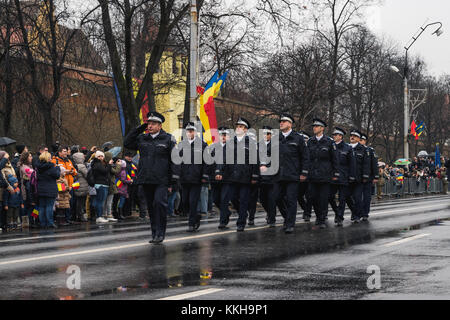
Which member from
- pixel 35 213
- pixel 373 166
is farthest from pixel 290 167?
pixel 35 213

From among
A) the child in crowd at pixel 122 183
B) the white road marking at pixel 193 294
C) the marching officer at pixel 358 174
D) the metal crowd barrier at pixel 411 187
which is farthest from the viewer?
the metal crowd barrier at pixel 411 187

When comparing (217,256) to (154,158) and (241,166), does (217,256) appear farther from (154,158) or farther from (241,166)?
(241,166)

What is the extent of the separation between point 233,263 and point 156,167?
9.24 feet

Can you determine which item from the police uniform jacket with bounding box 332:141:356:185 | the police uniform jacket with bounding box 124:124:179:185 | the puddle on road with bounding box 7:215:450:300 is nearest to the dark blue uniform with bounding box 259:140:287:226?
the puddle on road with bounding box 7:215:450:300

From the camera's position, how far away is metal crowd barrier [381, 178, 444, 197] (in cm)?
3888

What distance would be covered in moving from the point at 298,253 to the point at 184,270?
2312 mm

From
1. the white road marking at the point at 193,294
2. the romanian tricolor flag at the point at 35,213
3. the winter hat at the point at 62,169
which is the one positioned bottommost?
the white road marking at the point at 193,294

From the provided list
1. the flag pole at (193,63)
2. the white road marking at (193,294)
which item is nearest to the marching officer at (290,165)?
the white road marking at (193,294)

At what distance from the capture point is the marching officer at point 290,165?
14250 mm

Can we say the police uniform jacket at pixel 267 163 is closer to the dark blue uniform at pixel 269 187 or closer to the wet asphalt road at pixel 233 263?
the dark blue uniform at pixel 269 187

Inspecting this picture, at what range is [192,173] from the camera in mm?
13867

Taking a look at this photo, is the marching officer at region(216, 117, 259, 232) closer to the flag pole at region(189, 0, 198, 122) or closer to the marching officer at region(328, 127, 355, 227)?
the marching officer at region(328, 127, 355, 227)

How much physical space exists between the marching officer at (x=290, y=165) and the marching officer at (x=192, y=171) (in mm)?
1448
